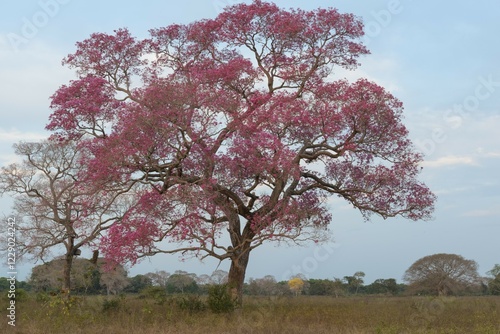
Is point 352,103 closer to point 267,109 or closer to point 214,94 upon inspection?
point 267,109

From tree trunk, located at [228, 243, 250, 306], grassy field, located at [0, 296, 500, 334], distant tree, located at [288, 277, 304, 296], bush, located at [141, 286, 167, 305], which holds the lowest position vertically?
grassy field, located at [0, 296, 500, 334]

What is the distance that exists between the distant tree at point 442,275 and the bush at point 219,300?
4072 centimetres

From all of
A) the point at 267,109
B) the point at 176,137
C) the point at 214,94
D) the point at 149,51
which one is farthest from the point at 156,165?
the point at 149,51

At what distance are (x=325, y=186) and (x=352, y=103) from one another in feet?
12.6

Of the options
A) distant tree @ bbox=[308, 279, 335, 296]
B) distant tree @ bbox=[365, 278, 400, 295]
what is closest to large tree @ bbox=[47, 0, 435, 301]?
distant tree @ bbox=[308, 279, 335, 296]

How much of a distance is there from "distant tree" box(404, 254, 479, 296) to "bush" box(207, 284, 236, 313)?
4072cm

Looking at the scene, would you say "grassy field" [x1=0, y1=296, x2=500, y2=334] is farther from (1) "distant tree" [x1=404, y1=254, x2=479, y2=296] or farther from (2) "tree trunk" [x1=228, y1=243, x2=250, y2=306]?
(1) "distant tree" [x1=404, y1=254, x2=479, y2=296]

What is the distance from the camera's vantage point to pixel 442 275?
54531 millimetres

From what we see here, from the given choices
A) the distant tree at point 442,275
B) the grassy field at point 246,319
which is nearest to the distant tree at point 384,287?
the distant tree at point 442,275

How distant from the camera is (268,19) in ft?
69.4

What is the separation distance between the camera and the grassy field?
1414cm

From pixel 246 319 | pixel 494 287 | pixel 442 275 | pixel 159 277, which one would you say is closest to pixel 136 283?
pixel 159 277

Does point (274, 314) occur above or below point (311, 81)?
below

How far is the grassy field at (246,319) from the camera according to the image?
14.1 meters
